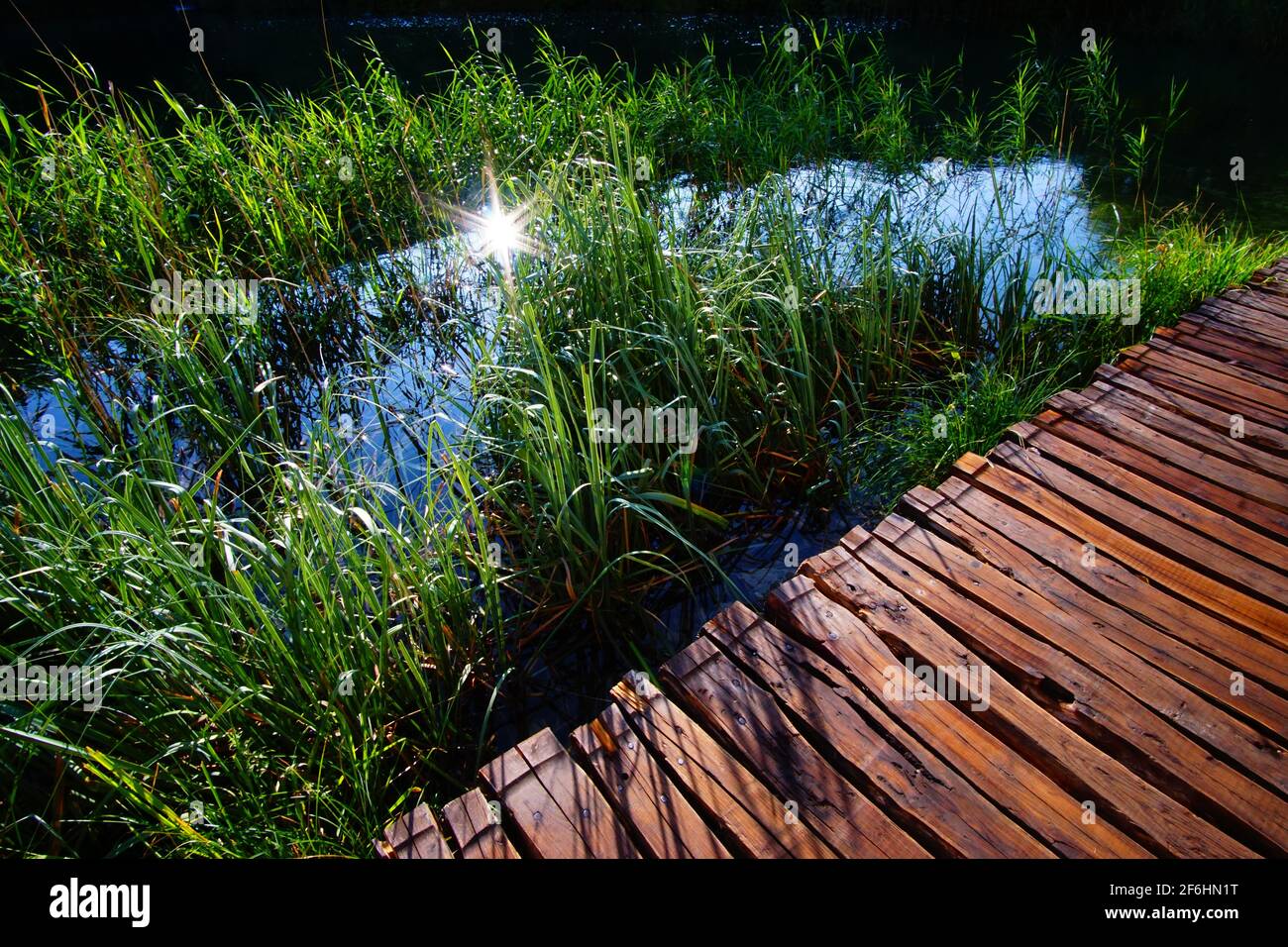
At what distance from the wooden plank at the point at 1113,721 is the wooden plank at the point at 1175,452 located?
1.06m

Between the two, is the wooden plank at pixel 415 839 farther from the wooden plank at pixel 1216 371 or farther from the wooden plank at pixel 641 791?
the wooden plank at pixel 1216 371

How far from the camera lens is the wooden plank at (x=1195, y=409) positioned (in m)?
2.54

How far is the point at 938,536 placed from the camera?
7.18ft

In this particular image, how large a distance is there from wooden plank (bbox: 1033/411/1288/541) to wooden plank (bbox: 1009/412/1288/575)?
0.03 meters

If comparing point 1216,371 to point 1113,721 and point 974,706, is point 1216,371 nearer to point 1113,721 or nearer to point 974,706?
point 1113,721

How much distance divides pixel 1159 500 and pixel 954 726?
1169 mm

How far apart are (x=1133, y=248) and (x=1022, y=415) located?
5.74 feet

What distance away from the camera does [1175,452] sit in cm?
250

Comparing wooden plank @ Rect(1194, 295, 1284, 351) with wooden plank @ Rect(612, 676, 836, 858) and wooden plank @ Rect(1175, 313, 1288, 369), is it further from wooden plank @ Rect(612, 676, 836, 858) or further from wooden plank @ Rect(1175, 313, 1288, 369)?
wooden plank @ Rect(612, 676, 836, 858)

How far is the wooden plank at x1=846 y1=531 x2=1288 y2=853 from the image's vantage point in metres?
1.48

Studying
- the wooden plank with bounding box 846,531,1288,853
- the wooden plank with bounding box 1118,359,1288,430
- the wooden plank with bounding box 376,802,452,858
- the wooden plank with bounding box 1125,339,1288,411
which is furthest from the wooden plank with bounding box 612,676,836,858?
the wooden plank with bounding box 1125,339,1288,411

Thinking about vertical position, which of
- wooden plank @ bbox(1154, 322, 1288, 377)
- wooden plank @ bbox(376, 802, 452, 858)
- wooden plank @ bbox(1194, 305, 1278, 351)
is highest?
wooden plank @ bbox(1194, 305, 1278, 351)

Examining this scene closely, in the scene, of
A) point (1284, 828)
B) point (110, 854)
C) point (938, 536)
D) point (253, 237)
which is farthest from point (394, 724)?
point (253, 237)

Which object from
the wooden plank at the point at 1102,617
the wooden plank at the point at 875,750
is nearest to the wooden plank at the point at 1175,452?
the wooden plank at the point at 1102,617
